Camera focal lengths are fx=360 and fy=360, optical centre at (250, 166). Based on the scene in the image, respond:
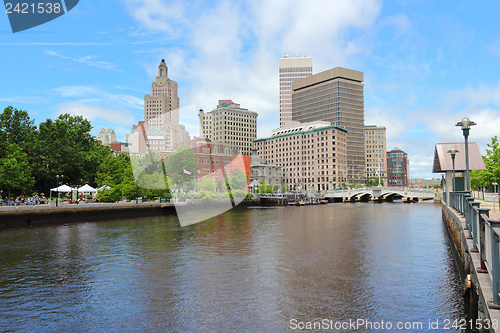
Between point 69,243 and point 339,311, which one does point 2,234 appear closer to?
point 69,243

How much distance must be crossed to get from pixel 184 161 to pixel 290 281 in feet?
178

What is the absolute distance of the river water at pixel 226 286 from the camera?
14.8 metres

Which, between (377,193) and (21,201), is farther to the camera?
(377,193)

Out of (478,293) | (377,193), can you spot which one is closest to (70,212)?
(478,293)

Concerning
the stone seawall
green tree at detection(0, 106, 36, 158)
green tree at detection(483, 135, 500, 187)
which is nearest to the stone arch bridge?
green tree at detection(483, 135, 500, 187)

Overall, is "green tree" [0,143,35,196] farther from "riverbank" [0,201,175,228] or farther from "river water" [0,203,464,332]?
"river water" [0,203,464,332]

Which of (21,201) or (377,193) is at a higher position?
(21,201)

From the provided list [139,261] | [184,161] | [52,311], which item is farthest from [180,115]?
[184,161]

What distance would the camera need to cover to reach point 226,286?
63.7ft
